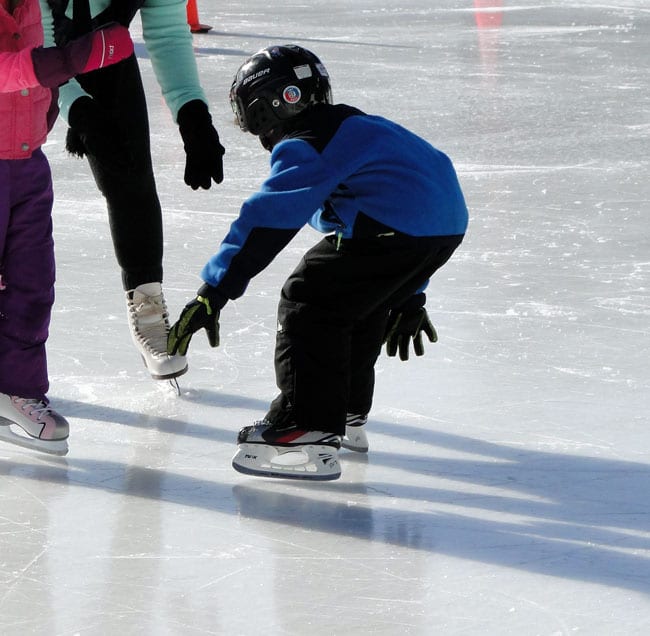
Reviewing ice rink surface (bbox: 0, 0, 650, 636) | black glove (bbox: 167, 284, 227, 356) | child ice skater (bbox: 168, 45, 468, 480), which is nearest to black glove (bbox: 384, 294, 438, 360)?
child ice skater (bbox: 168, 45, 468, 480)

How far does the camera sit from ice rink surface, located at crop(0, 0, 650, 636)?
6.47ft

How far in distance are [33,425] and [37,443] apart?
5 centimetres

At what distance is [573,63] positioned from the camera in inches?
293

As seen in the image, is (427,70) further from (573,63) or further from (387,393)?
(387,393)

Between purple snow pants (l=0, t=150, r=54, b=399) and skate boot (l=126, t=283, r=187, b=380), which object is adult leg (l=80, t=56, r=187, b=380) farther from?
purple snow pants (l=0, t=150, r=54, b=399)

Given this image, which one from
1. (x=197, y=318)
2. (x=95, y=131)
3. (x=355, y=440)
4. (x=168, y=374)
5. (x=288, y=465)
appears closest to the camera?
(x=197, y=318)

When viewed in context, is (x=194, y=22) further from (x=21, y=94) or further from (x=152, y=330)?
(x=21, y=94)

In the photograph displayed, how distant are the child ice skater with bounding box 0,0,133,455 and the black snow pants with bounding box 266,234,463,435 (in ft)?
1.62

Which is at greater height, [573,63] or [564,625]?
[564,625]

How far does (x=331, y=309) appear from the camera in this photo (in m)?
2.51

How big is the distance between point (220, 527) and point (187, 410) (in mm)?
646

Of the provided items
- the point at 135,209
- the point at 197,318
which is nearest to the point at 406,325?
the point at 197,318

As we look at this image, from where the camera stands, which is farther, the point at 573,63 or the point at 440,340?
the point at 573,63

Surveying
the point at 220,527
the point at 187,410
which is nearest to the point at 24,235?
the point at 187,410
